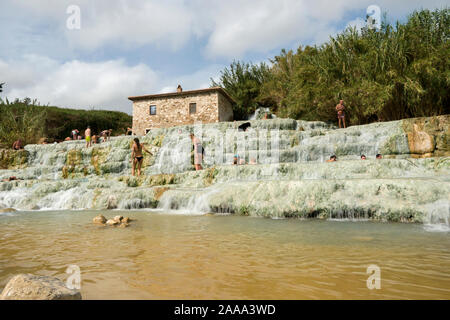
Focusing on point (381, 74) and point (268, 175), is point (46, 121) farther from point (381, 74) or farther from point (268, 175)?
point (381, 74)

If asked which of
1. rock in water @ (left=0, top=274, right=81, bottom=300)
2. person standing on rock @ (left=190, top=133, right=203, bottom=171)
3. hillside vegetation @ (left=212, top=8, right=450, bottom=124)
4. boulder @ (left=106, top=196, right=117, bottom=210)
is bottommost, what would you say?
boulder @ (left=106, top=196, right=117, bottom=210)

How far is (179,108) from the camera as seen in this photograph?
25000mm

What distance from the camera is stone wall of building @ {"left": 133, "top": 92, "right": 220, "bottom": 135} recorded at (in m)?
24.2

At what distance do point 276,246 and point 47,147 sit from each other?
18.9m

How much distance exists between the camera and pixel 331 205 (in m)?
5.81

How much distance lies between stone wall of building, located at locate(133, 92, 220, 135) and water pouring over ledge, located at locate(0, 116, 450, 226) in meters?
7.01

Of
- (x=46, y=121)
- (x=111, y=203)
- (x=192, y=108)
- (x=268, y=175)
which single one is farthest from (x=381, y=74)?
(x=46, y=121)

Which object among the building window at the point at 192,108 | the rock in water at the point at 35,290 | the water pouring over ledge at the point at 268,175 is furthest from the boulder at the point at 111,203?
the building window at the point at 192,108

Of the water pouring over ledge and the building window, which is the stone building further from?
the water pouring over ledge

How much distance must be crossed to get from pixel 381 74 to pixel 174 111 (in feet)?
56.1

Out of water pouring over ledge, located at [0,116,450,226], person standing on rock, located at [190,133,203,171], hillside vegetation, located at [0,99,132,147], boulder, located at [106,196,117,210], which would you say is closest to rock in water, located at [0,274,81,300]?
water pouring over ledge, located at [0,116,450,226]
